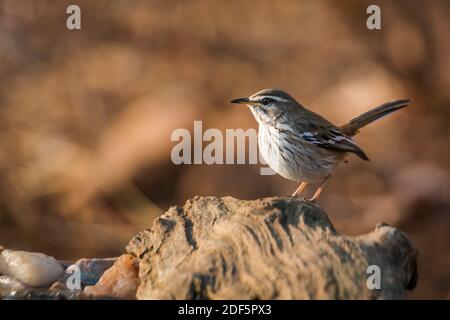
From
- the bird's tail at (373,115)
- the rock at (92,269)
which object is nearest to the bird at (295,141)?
the bird's tail at (373,115)

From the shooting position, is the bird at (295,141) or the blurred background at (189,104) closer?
the bird at (295,141)

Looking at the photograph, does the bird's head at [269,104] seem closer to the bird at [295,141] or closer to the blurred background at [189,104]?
the bird at [295,141]

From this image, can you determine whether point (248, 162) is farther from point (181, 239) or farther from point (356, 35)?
point (181, 239)

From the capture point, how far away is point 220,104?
1149 cm

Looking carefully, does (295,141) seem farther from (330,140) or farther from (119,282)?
(119,282)

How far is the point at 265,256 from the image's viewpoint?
4199 millimetres

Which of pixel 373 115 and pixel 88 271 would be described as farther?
pixel 373 115

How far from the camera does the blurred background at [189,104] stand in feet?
33.8

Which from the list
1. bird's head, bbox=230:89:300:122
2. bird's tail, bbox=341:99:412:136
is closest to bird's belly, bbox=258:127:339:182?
bird's head, bbox=230:89:300:122

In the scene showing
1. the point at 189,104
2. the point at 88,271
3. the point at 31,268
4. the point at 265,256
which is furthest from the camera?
the point at 189,104

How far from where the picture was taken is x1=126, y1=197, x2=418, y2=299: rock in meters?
3.96

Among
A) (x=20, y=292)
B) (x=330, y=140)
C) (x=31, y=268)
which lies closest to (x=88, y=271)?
(x=31, y=268)

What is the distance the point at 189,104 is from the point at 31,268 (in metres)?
6.42

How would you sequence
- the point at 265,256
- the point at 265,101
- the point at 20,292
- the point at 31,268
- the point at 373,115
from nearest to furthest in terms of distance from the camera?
1. the point at 265,256
2. the point at 20,292
3. the point at 31,268
4. the point at 265,101
5. the point at 373,115
